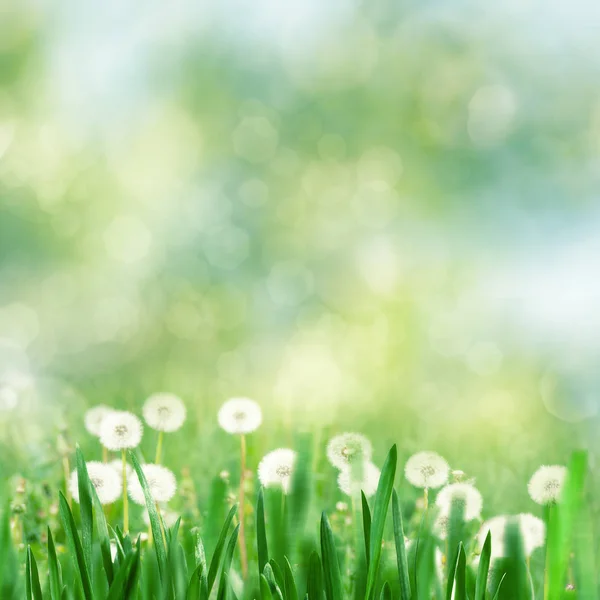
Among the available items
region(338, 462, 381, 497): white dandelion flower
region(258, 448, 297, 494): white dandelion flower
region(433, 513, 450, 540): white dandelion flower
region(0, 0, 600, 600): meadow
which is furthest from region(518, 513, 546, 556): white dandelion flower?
region(0, 0, 600, 600): meadow

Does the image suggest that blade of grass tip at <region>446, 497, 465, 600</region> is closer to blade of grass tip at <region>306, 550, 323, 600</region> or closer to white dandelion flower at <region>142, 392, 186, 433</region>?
blade of grass tip at <region>306, 550, 323, 600</region>

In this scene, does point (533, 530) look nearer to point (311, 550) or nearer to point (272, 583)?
point (311, 550)

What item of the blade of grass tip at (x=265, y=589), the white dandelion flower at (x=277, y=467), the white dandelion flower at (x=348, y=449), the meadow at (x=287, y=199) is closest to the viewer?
the blade of grass tip at (x=265, y=589)

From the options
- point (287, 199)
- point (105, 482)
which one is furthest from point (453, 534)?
point (287, 199)

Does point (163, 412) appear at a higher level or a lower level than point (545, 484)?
higher

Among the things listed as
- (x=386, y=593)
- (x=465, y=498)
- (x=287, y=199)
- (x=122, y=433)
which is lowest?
(x=386, y=593)

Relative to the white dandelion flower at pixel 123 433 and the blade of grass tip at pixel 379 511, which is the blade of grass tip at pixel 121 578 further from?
the white dandelion flower at pixel 123 433

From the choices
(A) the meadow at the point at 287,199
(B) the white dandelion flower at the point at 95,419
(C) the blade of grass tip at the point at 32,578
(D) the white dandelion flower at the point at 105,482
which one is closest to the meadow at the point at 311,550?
(C) the blade of grass tip at the point at 32,578
